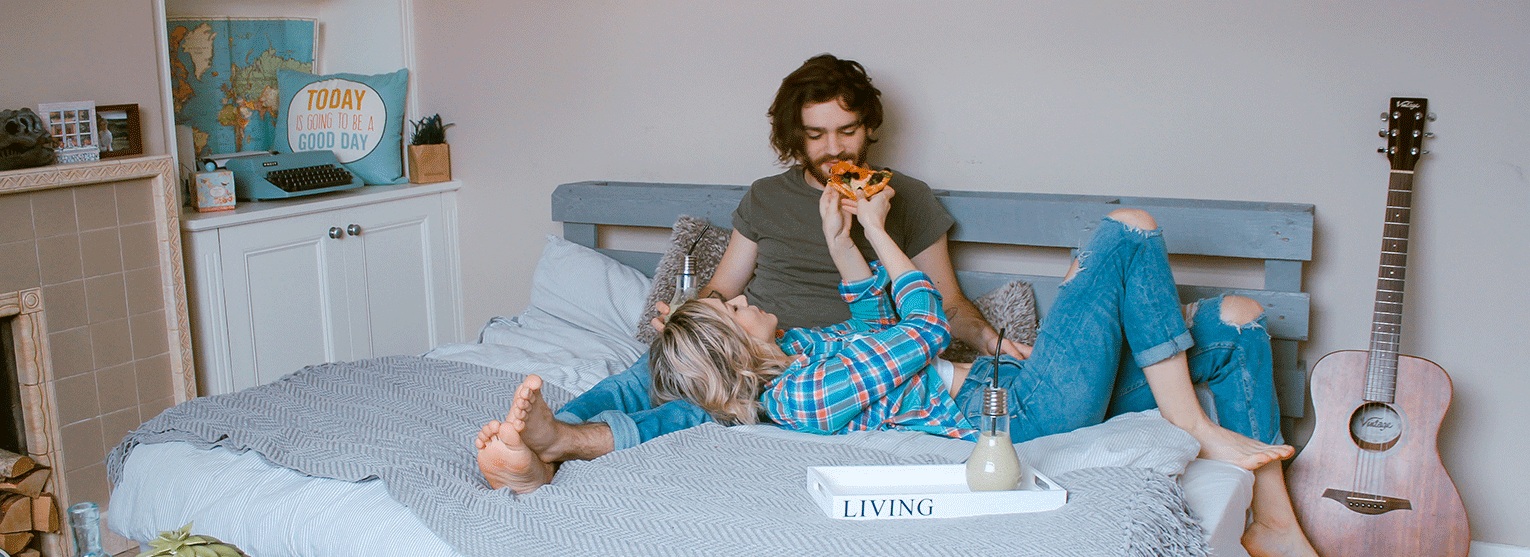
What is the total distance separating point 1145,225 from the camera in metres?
1.92

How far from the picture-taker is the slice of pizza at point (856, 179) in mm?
2246

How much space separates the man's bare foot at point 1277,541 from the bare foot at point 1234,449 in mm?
174

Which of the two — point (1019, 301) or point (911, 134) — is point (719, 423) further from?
point (911, 134)

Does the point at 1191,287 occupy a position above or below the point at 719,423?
above

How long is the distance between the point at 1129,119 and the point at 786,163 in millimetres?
826

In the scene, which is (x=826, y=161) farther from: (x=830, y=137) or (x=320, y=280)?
(x=320, y=280)

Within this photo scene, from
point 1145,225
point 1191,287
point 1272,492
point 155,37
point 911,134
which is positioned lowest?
point 1272,492

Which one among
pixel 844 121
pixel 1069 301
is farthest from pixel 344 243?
pixel 1069 301

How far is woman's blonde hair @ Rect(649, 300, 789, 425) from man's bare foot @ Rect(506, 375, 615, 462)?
179 millimetres

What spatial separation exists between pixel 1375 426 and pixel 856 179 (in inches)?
46.7

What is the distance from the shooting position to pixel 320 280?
3.02 meters

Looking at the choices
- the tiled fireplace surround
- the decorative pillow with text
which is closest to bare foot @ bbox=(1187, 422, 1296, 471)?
the tiled fireplace surround

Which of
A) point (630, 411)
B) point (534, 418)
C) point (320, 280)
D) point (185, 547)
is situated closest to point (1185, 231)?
point (630, 411)

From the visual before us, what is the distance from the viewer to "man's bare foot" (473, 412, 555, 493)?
1611mm
